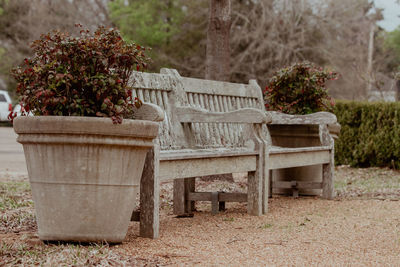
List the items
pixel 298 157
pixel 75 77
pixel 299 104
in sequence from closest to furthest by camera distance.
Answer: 1. pixel 75 77
2. pixel 298 157
3. pixel 299 104

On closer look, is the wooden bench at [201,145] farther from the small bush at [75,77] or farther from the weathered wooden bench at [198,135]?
the small bush at [75,77]

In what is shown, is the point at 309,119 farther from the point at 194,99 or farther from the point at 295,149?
the point at 194,99

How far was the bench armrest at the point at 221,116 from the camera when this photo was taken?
15.0 ft

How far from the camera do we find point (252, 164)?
496 cm

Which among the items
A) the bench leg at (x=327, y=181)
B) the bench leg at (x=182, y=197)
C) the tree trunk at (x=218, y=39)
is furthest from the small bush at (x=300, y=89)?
the bench leg at (x=182, y=197)

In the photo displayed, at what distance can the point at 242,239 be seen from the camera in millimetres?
3846

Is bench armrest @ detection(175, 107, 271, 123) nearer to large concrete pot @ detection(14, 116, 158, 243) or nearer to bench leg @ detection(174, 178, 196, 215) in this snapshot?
bench leg @ detection(174, 178, 196, 215)

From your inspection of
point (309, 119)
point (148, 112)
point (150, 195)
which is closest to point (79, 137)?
point (148, 112)

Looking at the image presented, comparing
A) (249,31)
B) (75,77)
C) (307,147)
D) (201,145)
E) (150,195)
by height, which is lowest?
(150,195)

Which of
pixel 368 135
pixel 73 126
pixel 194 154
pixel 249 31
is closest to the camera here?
pixel 73 126

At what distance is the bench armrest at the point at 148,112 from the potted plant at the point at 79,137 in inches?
4.1

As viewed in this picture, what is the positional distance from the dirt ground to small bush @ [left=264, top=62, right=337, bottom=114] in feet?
3.78

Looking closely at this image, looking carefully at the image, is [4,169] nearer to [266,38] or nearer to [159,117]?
[159,117]

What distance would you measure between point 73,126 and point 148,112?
58cm
